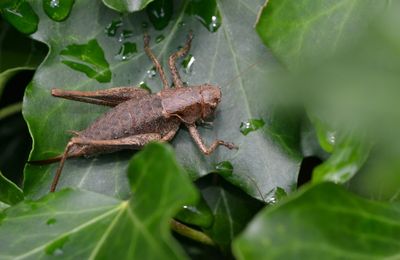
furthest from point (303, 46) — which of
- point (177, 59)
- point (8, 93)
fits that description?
point (8, 93)

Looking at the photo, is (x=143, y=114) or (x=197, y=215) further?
(x=143, y=114)

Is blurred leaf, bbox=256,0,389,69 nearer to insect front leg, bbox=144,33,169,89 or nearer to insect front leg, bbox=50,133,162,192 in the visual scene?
insect front leg, bbox=144,33,169,89

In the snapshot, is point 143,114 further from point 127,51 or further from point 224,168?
point 224,168

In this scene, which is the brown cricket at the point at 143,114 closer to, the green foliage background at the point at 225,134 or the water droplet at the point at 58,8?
the green foliage background at the point at 225,134

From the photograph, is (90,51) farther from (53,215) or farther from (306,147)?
(306,147)

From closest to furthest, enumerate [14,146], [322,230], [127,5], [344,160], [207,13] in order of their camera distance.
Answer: [322,230], [344,160], [127,5], [207,13], [14,146]

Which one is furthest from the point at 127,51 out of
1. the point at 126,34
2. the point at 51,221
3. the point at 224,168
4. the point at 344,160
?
the point at 344,160
